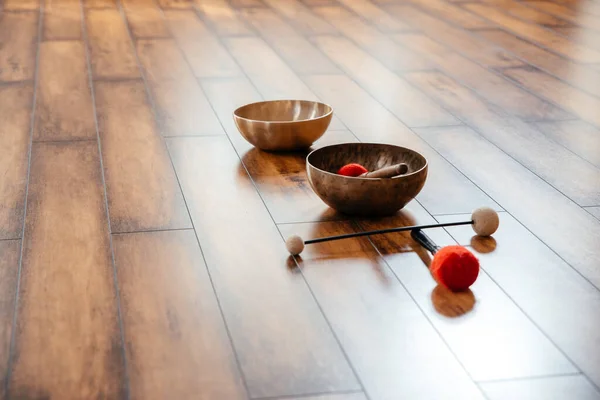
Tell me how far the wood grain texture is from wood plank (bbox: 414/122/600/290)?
1.51 ft

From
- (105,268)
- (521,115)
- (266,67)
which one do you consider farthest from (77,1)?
(105,268)

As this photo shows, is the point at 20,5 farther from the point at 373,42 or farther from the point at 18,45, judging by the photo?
the point at 373,42

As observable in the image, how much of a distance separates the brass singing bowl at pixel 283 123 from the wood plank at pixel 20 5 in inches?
87.9

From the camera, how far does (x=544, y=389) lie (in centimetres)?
126

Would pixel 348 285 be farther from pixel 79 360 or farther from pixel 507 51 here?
pixel 507 51

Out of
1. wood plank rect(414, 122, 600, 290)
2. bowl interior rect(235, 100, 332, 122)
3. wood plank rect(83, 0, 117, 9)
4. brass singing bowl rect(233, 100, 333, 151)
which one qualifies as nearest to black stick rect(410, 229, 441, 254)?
wood plank rect(414, 122, 600, 290)

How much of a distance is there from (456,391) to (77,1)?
361 centimetres

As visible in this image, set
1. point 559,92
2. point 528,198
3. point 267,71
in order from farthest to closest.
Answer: point 267,71
point 559,92
point 528,198

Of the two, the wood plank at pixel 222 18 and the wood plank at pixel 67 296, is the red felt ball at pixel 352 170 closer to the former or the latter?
the wood plank at pixel 67 296

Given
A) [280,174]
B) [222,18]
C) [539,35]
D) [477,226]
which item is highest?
[477,226]

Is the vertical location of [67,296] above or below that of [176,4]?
above

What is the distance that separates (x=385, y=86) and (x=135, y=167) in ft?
3.72

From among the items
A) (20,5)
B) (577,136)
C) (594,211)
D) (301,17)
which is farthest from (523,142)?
(20,5)

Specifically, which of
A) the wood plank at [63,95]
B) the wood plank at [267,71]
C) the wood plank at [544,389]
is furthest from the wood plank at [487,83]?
the wood plank at [544,389]
